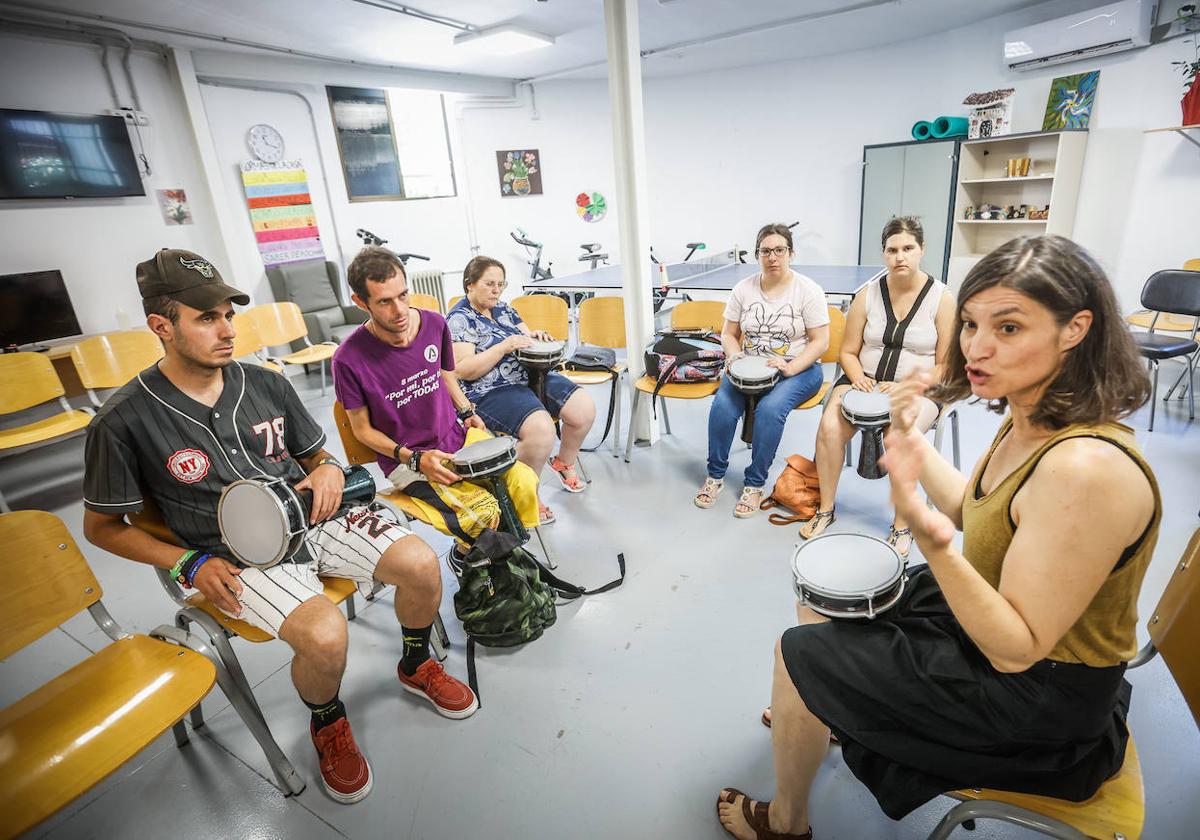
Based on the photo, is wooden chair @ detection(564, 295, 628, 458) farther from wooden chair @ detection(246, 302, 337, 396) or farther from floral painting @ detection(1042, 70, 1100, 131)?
floral painting @ detection(1042, 70, 1100, 131)

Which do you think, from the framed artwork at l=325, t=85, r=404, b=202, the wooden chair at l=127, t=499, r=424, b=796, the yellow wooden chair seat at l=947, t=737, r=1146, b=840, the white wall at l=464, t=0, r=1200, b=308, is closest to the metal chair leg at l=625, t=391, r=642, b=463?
the wooden chair at l=127, t=499, r=424, b=796

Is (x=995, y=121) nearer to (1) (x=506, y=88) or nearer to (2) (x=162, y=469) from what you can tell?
(1) (x=506, y=88)

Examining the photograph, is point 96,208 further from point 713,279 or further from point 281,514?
point 713,279

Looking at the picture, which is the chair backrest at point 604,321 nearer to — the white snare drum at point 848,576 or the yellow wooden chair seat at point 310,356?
the yellow wooden chair seat at point 310,356

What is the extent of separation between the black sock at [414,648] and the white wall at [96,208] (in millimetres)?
4527

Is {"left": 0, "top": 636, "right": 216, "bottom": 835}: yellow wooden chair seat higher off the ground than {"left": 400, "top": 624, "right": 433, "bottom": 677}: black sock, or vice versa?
{"left": 0, "top": 636, "right": 216, "bottom": 835}: yellow wooden chair seat

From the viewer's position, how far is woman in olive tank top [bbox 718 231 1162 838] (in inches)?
33.6

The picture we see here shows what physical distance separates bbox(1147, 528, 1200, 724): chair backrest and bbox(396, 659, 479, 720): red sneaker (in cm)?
168

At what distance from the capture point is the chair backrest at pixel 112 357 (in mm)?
3635

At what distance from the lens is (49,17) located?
395 centimetres

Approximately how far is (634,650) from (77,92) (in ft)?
18.4

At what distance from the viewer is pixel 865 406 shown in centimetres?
Result: 231

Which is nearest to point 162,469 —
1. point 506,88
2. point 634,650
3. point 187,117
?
point 634,650

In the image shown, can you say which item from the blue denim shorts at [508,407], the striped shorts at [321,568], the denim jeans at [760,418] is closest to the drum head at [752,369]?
the denim jeans at [760,418]
